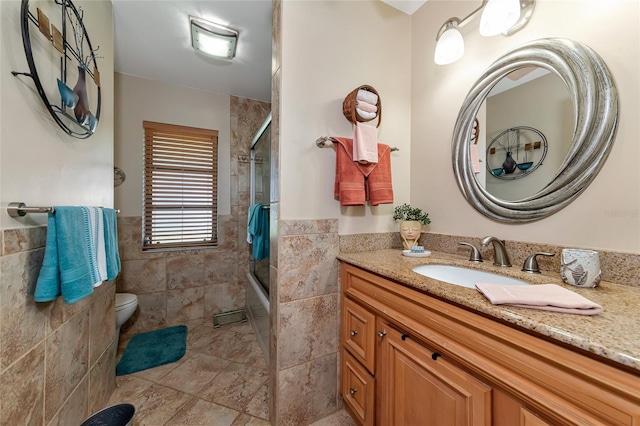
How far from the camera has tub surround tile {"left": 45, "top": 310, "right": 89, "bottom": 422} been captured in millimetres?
908

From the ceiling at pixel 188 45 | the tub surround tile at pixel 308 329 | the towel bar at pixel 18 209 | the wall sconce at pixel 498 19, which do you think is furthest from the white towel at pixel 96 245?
the wall sconce at pixel 498 19

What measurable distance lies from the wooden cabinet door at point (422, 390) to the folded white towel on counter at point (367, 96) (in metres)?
1.16

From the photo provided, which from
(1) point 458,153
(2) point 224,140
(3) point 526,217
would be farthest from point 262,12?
(3) point 526,217

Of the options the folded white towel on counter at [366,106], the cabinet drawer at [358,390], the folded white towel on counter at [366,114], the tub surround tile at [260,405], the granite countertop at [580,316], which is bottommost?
the tub surround tile at [260,405]

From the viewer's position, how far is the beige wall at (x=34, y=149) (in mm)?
728

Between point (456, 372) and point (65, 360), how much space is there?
155cm

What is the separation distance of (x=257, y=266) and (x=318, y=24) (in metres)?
2.04

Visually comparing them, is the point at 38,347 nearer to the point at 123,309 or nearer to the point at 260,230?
the point at 123,309

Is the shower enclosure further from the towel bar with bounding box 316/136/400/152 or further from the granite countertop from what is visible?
the granite countertop

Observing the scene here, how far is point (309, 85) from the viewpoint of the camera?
1257 mm

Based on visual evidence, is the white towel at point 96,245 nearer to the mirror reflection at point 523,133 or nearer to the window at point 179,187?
the window at point 179,187

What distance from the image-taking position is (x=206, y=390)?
154cm

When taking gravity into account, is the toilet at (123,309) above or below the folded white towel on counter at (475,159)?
below

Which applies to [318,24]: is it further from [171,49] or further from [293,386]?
[293,386]
